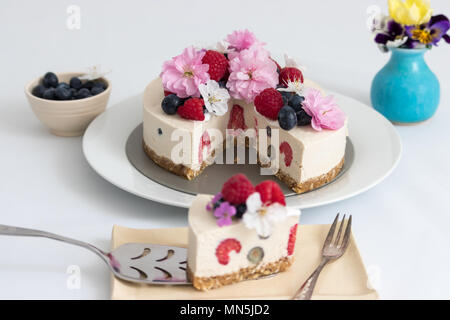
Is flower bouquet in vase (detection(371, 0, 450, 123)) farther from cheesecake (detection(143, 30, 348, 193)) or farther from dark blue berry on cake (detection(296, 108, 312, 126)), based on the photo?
dark blue berry on cake (detection(296, 108, 312, 126))

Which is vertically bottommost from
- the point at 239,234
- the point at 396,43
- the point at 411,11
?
the point at 239,234

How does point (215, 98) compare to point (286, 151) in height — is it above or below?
above

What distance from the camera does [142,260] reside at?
2580 millimetres

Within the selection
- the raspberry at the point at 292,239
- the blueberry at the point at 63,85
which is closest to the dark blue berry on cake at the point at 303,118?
the raspberry at the point at 292,239

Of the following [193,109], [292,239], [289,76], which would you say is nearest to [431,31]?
[289,76]

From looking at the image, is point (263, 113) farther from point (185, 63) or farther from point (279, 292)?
point (279, 292)

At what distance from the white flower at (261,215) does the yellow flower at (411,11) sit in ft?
5.70

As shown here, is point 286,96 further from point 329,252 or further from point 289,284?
point 289,284

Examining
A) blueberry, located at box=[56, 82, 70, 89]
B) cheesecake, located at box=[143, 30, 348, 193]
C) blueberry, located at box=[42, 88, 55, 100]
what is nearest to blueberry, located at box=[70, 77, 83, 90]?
blueberry, located at box=[56, 82, 70, 89]

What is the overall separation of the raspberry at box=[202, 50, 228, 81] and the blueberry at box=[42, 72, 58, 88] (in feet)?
2.87

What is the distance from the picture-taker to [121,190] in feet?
10.6

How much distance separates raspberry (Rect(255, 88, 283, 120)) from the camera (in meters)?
3.20

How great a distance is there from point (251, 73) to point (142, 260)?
1173mm

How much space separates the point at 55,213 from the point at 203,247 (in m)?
0.89
